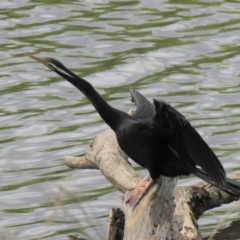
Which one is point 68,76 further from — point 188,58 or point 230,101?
point 188,58

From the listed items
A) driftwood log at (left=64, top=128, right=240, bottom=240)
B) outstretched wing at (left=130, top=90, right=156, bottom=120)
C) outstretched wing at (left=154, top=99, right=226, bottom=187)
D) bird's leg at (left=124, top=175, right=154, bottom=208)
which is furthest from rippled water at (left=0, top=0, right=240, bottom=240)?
outstretched wing at (left=154, top=99, right=226, bottom=187)

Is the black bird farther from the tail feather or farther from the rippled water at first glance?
the rippled water

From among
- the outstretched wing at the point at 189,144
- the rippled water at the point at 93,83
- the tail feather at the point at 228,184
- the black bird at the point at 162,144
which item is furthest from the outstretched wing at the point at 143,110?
the rippled water at the point at 93,83

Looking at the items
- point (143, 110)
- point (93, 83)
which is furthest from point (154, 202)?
point (93, 83)

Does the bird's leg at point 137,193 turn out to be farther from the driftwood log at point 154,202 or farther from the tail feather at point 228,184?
the tail feather at point 228,184

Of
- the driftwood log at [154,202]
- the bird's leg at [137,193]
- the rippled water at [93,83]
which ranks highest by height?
the bird's leg at [137,193]

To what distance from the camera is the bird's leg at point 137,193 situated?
6.71 metres

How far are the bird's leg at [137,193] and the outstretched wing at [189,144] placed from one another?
44 centimetres

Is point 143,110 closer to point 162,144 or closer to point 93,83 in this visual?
point 162,144

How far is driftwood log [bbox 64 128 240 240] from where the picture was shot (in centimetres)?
646

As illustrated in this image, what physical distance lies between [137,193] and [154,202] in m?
0.25

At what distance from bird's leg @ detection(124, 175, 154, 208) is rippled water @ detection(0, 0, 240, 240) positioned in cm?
103

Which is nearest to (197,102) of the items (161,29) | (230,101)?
(230,101)

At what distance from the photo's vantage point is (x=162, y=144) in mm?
6613
